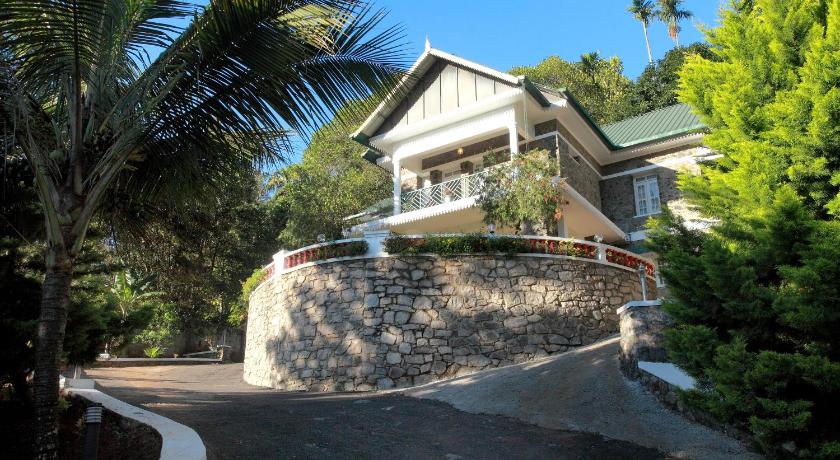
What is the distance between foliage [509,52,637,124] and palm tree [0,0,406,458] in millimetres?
34106

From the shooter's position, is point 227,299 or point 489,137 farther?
point 227,299

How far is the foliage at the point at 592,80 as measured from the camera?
3775 cm

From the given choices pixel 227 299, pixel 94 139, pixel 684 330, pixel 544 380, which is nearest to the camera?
pixel 94 139

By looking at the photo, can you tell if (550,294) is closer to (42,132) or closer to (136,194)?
(136,194)

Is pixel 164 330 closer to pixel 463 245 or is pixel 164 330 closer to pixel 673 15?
pixel 463 245

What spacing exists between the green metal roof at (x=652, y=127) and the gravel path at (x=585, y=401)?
10.9 m

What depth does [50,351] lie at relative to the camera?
4277 mm

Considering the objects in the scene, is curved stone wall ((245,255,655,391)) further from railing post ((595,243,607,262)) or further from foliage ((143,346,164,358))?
foliage ((143,346,164,358))

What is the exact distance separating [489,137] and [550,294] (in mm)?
7922

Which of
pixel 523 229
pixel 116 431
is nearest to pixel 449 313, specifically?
pixel 523 229

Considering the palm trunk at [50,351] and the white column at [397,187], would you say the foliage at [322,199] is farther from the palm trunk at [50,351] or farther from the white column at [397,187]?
the palm trunk at [50,351]

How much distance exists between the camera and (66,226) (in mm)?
4516

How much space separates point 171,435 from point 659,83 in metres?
37.7

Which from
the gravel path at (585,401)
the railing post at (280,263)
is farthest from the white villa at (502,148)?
the gravel path at (585,401)
